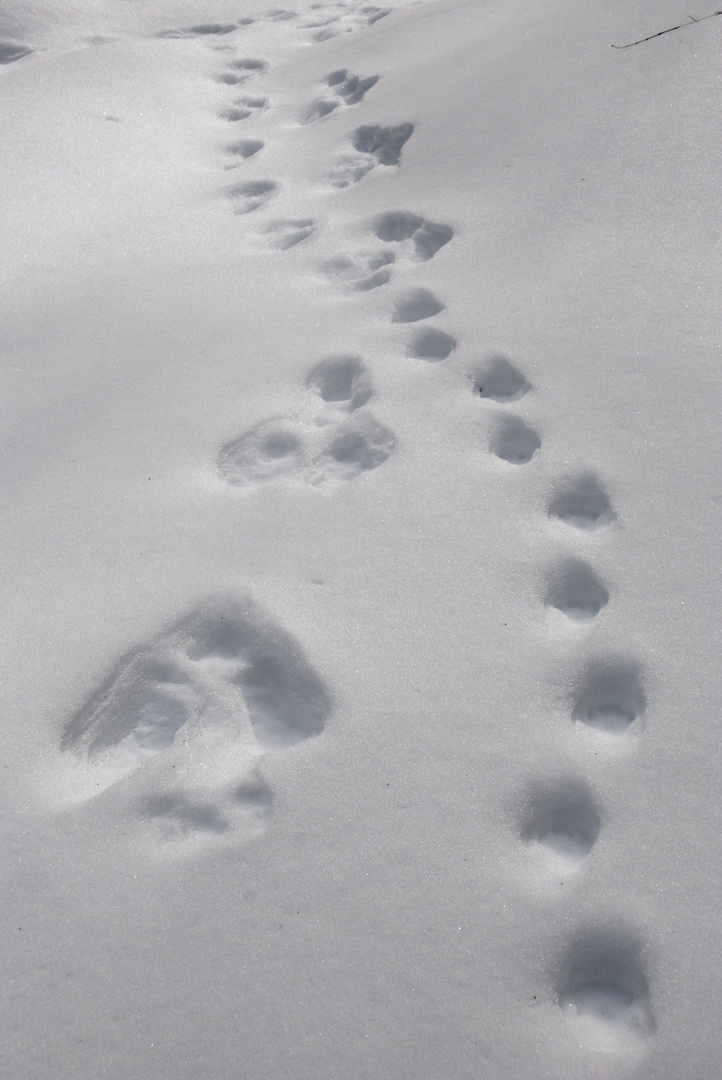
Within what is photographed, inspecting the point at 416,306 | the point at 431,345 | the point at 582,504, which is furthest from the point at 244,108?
the point at 582,504

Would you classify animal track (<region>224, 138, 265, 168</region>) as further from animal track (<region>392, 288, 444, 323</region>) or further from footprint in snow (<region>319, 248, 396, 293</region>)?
animal track (<region>392, 288, 444, 323</region>)

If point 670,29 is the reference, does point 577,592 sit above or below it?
below

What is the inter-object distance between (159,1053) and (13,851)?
0.92 ft

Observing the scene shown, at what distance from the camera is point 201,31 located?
314 centimetres

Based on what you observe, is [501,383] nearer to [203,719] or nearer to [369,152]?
[203,719]

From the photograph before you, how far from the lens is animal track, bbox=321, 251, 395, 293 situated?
5.64 feet

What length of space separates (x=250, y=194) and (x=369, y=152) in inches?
13.3

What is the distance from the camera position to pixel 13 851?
931mm

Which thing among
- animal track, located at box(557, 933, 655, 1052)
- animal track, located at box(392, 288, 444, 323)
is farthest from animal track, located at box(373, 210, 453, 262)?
animal track, located at box(557, 933, 655, 1052)

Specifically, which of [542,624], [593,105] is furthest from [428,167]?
[542,624]

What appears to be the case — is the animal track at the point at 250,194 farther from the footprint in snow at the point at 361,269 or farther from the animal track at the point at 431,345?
the animal track at the point at 431,345

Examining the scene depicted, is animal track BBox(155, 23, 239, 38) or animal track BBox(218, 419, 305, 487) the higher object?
animal track BBox(155, 23, 239, 38)

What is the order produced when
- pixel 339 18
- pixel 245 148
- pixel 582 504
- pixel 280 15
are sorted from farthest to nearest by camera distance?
pixel 280 15, pixel 339 18, pixel 245 148, pixel 582 504

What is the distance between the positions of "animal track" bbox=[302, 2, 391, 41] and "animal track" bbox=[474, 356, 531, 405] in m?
2.12
